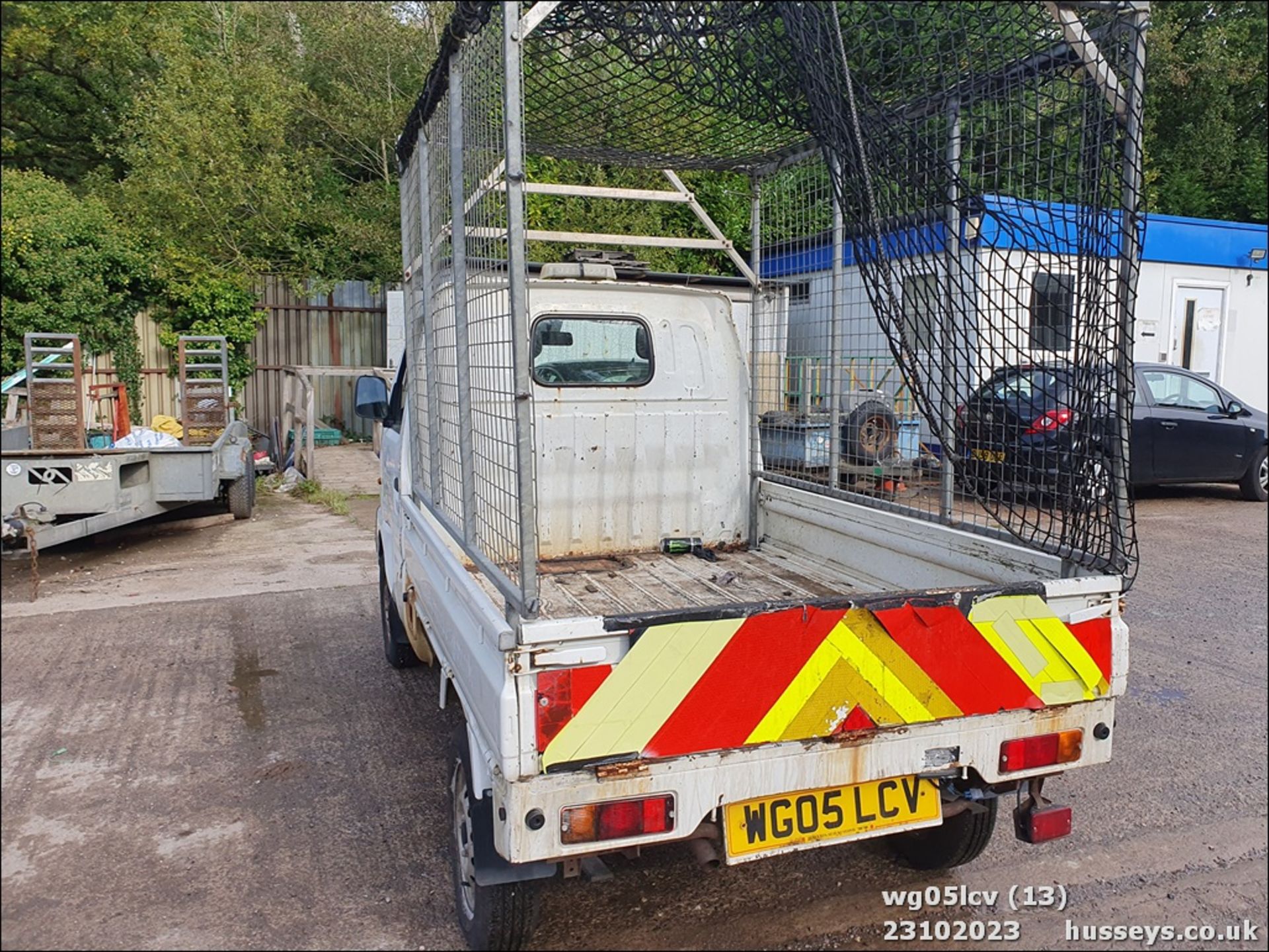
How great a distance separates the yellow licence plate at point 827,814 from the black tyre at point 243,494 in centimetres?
776

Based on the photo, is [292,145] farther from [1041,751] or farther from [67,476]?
[67,476]

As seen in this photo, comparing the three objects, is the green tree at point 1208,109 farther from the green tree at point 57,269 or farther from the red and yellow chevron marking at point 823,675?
the green tree at point 57,269

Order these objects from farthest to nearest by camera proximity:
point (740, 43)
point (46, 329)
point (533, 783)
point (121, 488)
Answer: point (740, 43) < point (46, 329) < point (533, 783) < point (121, 488)

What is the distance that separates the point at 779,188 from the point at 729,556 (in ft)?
6.61

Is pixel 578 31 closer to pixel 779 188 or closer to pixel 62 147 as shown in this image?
pixel 779 188

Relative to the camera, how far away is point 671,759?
2.30m

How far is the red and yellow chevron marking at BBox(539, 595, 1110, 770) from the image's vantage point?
2262 mm

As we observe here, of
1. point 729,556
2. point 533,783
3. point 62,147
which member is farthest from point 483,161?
point 62,147

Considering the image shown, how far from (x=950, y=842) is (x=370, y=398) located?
131 inches

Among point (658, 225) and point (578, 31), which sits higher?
point (658, 225)

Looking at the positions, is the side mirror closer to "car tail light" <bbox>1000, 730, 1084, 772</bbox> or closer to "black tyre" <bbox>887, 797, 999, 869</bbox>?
"black tyre" <bbox>887, 797, 999, 869</bbox>

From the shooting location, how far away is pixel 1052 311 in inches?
126

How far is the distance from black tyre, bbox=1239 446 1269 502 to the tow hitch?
9.73 m

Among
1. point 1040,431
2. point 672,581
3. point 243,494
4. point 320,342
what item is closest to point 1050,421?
point 1040,431
